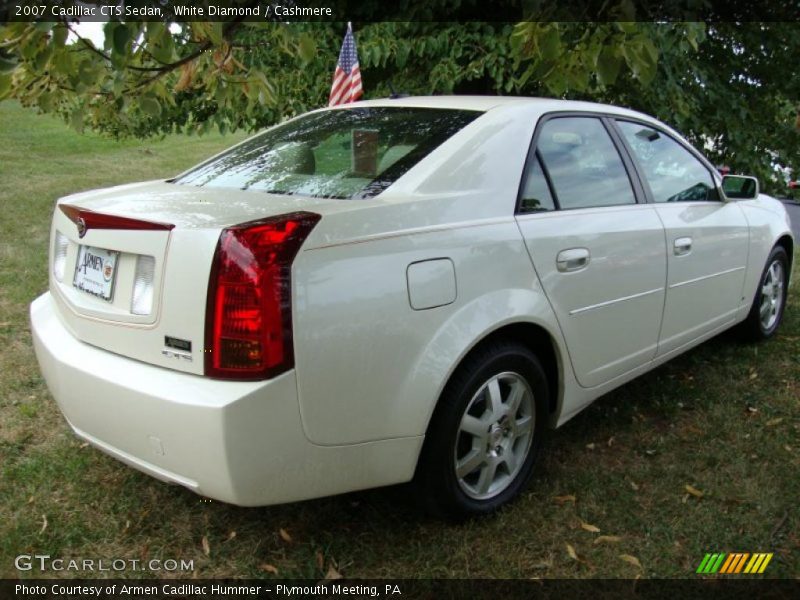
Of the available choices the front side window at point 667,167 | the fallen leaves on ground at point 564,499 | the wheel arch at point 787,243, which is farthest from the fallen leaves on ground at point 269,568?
the wheel arch at point 787,243

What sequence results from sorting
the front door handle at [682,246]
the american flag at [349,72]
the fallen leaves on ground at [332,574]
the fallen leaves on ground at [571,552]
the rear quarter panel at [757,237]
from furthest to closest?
1. the american flag at [349,72]
2. the rear quarter panel at [757,237]
3. the front door handle at [682,246]
4. the fallen leaves on ground at [571,552]
5. the fallen leaves on ground at [332,574]

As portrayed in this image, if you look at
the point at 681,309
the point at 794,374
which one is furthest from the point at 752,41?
the point at 681,309

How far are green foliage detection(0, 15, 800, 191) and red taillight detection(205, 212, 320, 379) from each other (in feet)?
2.91

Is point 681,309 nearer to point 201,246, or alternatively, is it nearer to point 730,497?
point 730,497

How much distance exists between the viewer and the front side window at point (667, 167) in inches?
140

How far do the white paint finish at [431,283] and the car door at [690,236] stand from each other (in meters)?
1.53

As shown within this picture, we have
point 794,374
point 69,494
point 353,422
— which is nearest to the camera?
point 353,422

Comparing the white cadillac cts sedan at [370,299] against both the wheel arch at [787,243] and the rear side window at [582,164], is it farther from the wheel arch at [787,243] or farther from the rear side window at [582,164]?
the wheel arch at [787,243]

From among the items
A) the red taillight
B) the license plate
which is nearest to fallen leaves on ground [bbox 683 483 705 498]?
the red taillight

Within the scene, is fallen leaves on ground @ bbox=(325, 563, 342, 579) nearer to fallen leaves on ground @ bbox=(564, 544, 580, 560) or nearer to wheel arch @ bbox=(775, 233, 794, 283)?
fallen leaves on ground @ bbox=(564, 544, 580, 560)

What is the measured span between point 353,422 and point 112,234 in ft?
3.31

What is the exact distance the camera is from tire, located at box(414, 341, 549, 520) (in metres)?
2.51

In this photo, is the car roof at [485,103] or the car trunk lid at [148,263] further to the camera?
the car roof at [485,103]

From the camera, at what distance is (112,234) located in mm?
2328
